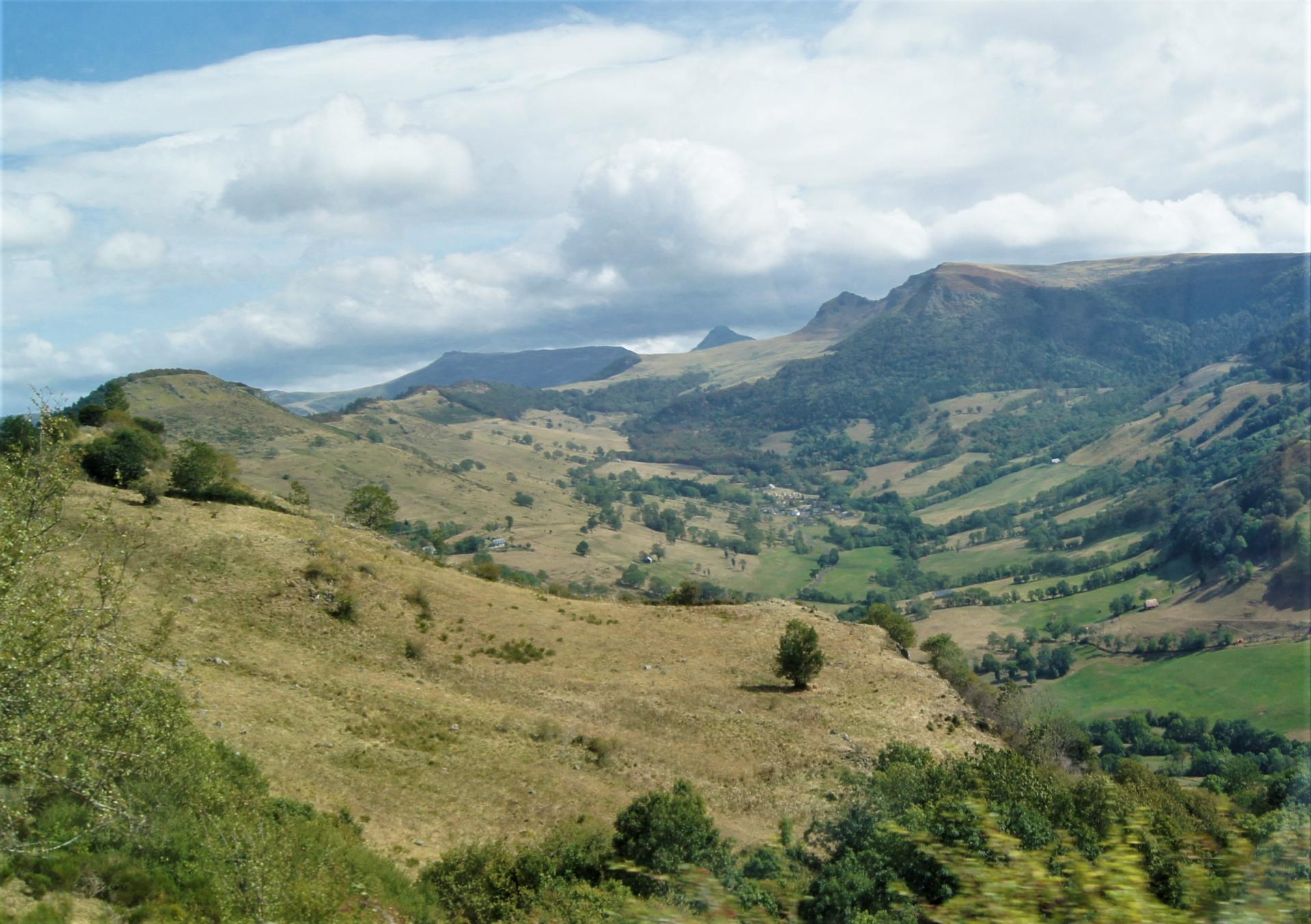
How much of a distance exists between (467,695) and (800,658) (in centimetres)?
1809

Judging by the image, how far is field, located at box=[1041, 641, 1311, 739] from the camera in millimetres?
108812

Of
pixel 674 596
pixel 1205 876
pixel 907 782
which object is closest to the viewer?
pixel 1205 876

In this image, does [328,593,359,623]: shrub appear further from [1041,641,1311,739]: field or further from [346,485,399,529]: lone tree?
[1041,641,1311,739]: field

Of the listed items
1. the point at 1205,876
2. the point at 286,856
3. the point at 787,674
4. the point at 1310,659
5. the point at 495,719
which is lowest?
the point at 1310,659

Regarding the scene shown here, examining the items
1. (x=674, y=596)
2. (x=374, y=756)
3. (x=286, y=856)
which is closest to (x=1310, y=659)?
(x=674, y=596)

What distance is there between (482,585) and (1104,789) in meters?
38.7

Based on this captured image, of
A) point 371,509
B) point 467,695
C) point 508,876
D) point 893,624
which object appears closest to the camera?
point 508,876

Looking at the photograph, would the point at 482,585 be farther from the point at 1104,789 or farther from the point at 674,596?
the point at 1104,789

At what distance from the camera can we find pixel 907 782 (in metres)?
25.4

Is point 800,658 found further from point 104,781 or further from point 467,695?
point 104,781

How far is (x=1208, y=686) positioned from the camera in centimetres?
12206

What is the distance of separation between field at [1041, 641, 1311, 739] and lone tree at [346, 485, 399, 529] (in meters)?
86.6

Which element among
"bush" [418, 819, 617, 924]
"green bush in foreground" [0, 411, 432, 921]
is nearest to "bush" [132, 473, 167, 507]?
"green bush in foreground" [0, 411, 432, 921]

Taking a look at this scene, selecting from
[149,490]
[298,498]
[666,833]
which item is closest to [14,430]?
[149,490]
